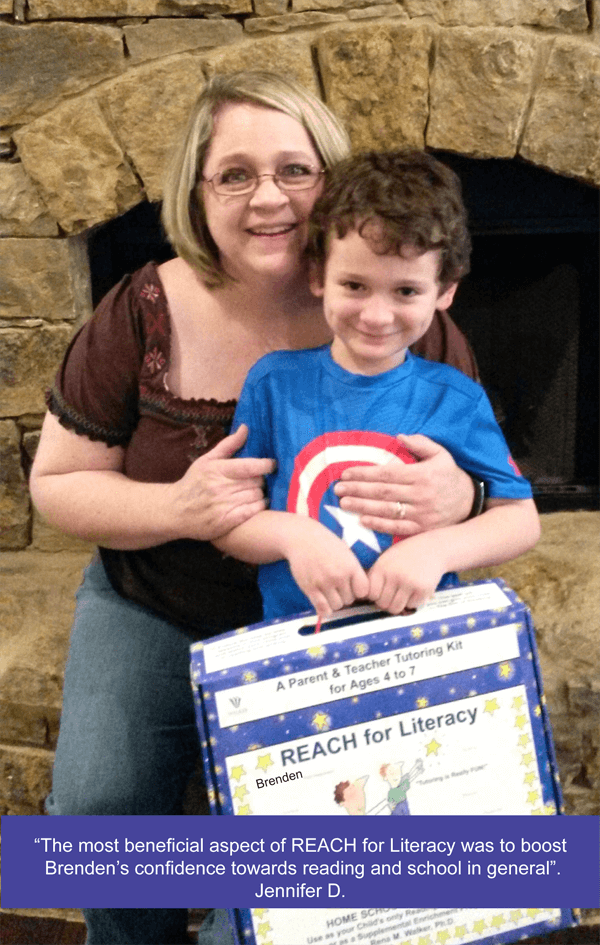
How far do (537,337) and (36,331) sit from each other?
1.12 metres

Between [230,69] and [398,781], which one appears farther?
[230,69]

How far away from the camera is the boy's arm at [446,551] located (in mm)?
862

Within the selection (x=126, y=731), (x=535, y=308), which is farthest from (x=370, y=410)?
(x=535, y=308)

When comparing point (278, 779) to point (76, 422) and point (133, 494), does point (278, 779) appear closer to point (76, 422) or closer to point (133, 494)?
point (133, 494)

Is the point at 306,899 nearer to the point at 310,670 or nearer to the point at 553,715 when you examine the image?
the point at 310,670

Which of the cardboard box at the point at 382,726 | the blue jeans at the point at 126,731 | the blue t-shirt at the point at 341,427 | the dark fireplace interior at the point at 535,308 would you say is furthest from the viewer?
the dark fireplace interior at the point at 535,308

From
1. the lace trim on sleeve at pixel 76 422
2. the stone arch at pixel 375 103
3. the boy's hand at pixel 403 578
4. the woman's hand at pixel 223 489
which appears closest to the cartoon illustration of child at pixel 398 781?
the boy's hand at pixel 403 578

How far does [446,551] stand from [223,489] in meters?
0.26

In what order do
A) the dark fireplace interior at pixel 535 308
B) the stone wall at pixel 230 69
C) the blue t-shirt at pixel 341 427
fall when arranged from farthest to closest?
the dark fireplace interior at pixel 535 308 → the stone wall at pixel 230 69 → the blue t-shirt at pixel 341 427

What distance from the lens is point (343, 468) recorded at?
3.00 feet

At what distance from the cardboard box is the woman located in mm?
144

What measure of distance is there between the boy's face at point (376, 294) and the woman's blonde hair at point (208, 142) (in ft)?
0.65

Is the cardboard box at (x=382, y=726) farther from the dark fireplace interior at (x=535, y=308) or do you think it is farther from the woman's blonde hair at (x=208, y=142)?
the dark fireplace interior at (x=535, y=308)
